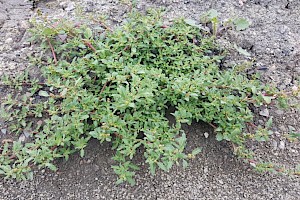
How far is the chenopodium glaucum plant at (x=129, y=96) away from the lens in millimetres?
1842

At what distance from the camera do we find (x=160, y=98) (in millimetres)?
2033

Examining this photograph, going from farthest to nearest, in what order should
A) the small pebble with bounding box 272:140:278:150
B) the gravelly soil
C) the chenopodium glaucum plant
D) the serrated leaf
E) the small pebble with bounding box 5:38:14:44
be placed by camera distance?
the small pebble with bounding box 5:38:14:44
the serrated leaf
the small pebble with bounding box 272:140:278:150
the gravelly soil
the chenopodium glaucum plant

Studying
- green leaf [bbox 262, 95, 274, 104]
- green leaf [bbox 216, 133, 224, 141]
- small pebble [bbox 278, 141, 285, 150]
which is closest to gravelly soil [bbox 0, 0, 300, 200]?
small pebble [bbox 278, 141, 285, 150]

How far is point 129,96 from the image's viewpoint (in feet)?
5.97

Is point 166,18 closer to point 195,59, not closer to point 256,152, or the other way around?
point 195,59

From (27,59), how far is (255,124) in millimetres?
1532

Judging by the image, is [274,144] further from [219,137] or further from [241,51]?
[241,51]

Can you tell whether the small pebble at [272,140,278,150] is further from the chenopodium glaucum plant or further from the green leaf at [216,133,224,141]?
the green leaf at [216,133,224,141]

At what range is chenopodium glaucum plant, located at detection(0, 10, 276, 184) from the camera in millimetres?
1842

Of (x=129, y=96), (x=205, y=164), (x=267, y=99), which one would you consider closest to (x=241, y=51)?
(x=267, y=99)

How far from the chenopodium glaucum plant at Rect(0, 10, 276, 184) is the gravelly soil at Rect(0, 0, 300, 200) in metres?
0.10

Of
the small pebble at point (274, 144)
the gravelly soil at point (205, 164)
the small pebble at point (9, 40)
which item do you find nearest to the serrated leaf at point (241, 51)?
the gravelly soil at point (205, 164)

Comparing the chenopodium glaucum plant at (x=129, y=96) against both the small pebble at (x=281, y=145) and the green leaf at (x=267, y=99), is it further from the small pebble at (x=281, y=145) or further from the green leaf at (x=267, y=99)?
the small pebble at (x=281, y=145)

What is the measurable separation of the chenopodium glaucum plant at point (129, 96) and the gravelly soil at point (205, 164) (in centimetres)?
10
